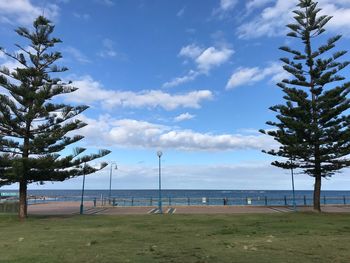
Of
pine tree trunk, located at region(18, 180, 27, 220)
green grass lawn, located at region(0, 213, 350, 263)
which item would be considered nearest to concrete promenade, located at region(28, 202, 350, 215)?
pine tree trunk, located at region(18, 180, 27, 220)

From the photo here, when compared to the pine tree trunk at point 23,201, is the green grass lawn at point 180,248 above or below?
below

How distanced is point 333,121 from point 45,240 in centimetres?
2072

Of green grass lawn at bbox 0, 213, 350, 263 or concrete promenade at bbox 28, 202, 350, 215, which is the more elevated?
concrete promenade at bbox 28, 202, 350, 215

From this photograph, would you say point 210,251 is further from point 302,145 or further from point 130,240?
point 302,145

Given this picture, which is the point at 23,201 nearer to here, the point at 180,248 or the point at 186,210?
the point at 186,210

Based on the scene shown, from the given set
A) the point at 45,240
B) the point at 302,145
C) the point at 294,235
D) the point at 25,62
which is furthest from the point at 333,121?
the point at 45,240

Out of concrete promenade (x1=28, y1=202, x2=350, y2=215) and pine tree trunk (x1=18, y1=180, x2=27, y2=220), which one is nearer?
pine tree trunk (x1=18, y1=180, x2=27, y2=220)

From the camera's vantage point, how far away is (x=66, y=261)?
8516mm

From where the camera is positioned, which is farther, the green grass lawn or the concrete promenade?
the concrete promenade

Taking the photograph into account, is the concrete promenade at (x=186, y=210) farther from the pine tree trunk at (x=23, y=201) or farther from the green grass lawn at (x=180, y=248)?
the green grass lawn at (x=180, y=248)

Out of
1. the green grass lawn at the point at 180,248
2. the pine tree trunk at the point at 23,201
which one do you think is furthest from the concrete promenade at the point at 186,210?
the green grass lawn at the point at 180,248

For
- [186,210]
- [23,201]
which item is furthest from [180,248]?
[186,210]

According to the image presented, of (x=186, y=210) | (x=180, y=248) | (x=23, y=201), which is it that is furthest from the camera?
(x=186, y=210)

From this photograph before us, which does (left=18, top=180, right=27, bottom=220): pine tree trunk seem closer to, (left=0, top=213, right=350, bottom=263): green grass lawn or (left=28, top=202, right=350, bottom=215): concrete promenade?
(left=28, top=202, right=350, bottom=215): concrete promenade
